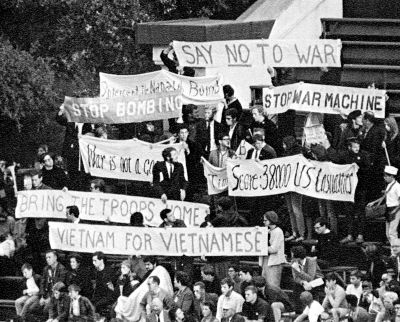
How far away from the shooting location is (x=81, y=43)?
49.8 metres

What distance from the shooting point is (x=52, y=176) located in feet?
133

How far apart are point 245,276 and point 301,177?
2.08 m

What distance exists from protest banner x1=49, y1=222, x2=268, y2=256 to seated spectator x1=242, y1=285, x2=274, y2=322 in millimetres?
1503

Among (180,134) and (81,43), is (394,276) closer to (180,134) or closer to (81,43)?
A: (180,134)

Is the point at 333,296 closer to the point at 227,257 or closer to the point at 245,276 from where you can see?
the point at 245,276

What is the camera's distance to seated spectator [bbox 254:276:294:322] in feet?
119

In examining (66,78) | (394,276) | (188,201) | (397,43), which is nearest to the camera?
(394,276)

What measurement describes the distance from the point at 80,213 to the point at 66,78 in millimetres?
9981

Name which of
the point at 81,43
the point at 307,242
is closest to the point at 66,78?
the point at 81,43

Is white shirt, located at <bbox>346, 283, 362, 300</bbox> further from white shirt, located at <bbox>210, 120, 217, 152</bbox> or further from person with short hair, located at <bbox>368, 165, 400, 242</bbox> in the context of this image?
white shirt, located at <bbox>210, 120, 217, 152</bbox>

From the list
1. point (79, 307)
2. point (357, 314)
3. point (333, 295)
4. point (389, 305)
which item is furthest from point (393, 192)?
point (79, 307)

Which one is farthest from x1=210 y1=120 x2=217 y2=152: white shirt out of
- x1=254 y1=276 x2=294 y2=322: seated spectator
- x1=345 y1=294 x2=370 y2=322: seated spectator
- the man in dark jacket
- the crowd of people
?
x1=345 y1=294 x2=370 y2=322: seated spectator

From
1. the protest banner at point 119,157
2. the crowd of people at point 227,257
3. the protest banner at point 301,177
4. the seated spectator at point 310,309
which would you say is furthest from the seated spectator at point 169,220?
the seated spectator at point 310,309

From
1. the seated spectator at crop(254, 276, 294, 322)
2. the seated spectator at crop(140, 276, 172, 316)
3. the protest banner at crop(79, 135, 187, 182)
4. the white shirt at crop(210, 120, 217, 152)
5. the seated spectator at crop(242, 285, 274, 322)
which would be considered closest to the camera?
the seated spectator at crop(242, 285, 274, 322)
